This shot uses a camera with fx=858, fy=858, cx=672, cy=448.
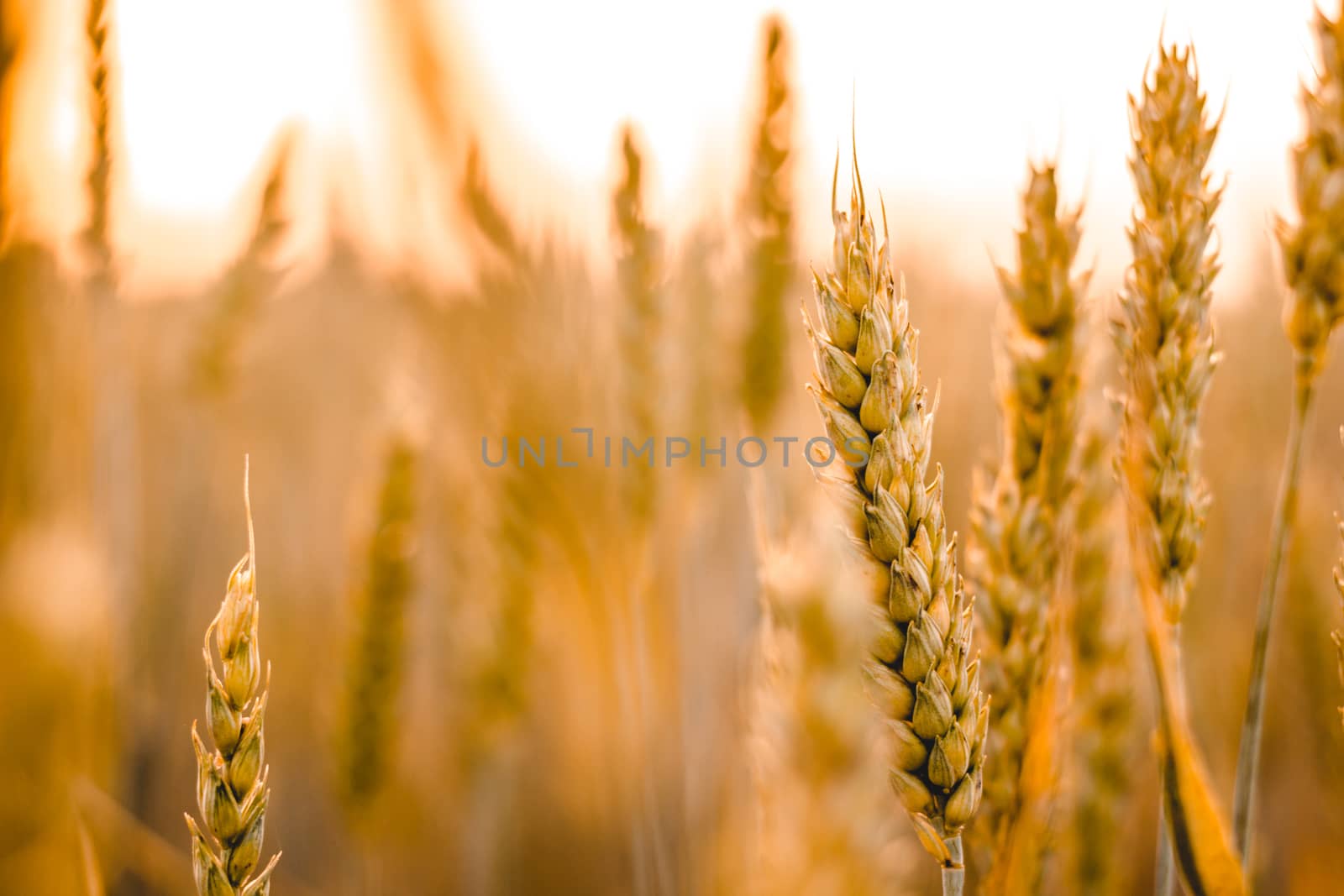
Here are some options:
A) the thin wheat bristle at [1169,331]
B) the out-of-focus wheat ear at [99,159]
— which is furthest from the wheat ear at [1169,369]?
the out-of-focus wheat ear at [99,159]

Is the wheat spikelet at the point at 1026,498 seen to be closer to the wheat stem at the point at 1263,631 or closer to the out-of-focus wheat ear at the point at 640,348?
the wheat stem at the point at 1263,631

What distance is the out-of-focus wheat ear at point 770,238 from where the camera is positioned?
1.39 meters

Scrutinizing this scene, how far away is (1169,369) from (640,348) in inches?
29.6

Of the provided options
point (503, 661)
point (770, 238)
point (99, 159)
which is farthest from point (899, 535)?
point (99, 159)

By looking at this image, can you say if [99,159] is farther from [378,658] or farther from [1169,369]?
[1169,369]

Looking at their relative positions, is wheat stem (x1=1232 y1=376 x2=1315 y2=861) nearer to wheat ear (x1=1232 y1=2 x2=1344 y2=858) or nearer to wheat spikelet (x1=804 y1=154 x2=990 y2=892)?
wheat ear (x1=1232 y1=2 x2=1344 y2=858)

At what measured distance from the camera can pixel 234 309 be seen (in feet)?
5.93

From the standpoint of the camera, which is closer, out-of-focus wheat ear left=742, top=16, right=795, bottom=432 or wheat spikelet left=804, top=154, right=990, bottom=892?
wheat spikelet left=804, top=154, right=990, bottom=892

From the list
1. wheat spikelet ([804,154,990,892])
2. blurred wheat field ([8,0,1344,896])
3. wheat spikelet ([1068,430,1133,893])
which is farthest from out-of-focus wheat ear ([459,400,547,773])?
wheat spikelet ([804,154,990,892])

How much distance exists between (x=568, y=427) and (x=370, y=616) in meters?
0.46

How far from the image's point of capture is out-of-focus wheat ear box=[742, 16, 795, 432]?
139 centimetres

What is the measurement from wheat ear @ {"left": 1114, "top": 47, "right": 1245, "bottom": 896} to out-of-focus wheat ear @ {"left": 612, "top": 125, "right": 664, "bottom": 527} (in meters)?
0.66

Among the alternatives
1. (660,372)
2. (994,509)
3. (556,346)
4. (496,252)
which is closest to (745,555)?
(660,372)

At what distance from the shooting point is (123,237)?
138cm
